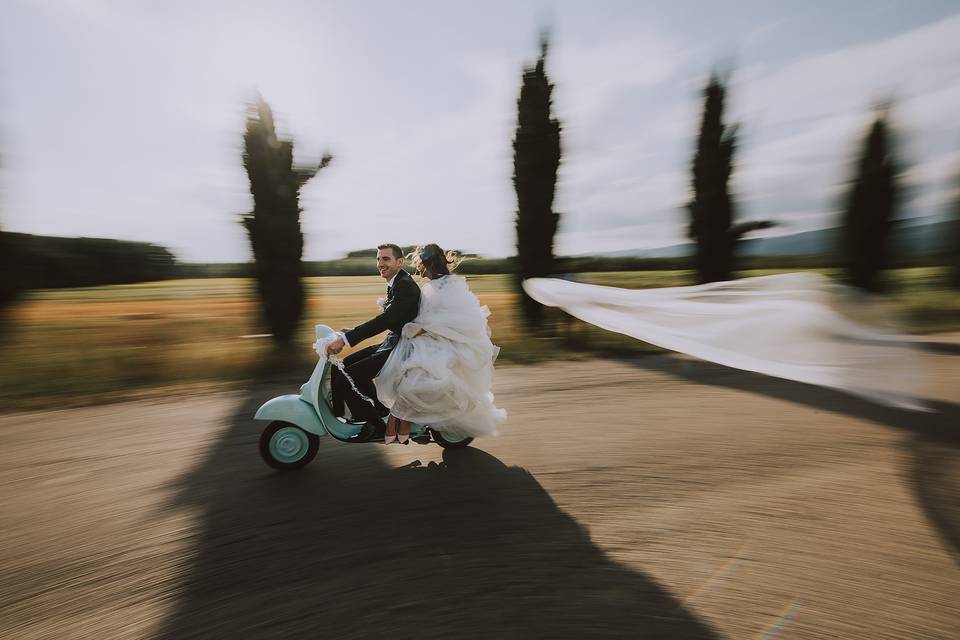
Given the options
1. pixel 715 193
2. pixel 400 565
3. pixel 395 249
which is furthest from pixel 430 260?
pixel 715 193

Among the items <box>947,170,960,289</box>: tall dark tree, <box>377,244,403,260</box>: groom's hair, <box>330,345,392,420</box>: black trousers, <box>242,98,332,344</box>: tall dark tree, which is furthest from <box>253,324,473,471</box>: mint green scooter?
<box>947,170,960,289</box>: tall dark tree

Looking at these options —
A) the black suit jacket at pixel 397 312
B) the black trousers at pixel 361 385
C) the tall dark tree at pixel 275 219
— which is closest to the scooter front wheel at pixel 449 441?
the black trousers at pixel 361 385

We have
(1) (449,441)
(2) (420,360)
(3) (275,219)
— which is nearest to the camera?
(2) (420,360)

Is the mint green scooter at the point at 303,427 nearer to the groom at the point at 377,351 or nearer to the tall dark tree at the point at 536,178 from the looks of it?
the groom at the point at 377,351

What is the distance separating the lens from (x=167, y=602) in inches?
99.7

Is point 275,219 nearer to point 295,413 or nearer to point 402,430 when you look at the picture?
point 295,413

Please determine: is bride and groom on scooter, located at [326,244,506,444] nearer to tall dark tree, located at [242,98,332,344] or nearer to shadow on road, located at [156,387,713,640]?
shadow on road, located at [156,387,713,640]

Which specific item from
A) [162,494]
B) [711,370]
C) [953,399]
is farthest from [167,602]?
[953,399]

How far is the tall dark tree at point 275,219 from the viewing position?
10891 millimetres

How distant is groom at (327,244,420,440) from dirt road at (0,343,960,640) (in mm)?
473

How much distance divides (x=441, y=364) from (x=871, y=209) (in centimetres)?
1915

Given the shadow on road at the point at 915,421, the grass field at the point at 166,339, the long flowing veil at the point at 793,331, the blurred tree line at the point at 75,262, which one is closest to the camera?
the shadow on road at the point at 915,421

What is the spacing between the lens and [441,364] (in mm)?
4090

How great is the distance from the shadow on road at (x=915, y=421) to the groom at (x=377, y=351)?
3.70 metres
